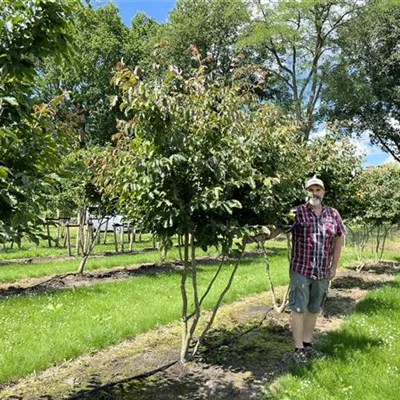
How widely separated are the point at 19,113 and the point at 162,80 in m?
1.98

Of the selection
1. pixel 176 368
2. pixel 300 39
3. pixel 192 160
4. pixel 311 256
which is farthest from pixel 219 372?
pixel 300 39

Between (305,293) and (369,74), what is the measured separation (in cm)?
2529

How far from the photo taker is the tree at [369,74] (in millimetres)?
24938

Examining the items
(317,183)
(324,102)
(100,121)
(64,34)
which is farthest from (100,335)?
(100,121)

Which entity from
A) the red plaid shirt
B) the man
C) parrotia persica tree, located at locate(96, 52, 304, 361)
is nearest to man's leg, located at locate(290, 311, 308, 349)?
the man

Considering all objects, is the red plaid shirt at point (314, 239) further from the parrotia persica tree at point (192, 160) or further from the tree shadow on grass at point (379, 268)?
the tree shadow on grass at point (379, 268)

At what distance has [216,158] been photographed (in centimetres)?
425

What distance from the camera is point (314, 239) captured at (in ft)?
16.4

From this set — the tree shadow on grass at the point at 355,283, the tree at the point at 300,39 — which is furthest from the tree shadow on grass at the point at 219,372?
the tree at the point at 300,39

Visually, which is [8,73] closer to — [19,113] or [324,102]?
[19,113]

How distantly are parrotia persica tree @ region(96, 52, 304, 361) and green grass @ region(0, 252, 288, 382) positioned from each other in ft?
5.28

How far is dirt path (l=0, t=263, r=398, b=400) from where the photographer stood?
13.9ft

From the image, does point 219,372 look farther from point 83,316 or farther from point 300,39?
point 300,39

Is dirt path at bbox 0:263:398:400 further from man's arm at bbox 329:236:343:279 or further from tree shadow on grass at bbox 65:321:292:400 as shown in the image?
man's arm at bbox 329:236:343:279
